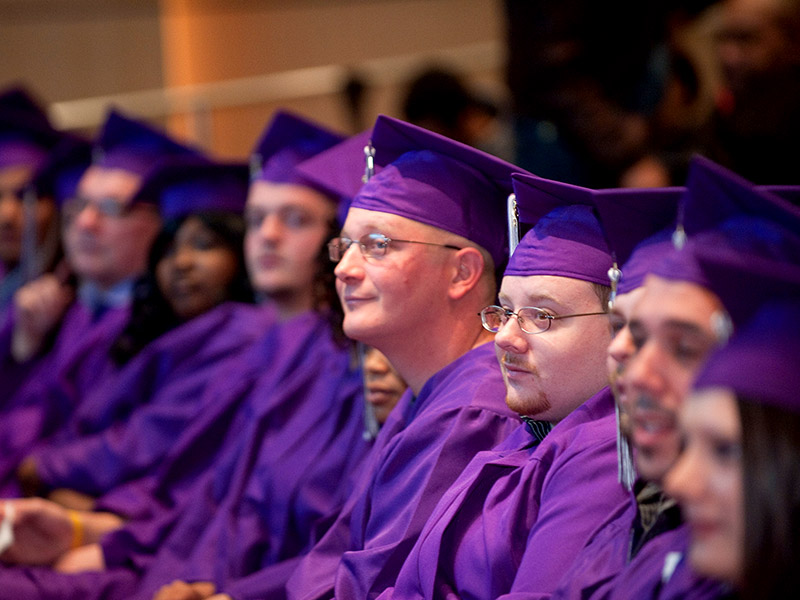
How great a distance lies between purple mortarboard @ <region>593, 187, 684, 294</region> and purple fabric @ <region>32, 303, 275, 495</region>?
221 cm

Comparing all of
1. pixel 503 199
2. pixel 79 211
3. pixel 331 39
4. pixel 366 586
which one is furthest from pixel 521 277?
pixel 331 39

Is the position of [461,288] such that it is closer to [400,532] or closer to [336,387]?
[400,532]

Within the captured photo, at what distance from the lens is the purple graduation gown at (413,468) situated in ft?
6.86

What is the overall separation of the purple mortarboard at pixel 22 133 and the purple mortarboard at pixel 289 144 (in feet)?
6.77

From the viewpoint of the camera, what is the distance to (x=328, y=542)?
245 centimetres

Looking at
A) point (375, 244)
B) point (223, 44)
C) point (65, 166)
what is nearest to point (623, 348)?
point (375, 244)

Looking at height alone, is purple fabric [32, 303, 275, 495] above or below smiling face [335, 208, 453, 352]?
below

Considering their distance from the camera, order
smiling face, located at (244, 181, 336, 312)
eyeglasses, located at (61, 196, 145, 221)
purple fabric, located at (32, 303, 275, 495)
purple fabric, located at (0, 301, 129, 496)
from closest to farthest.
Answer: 1. smiling face, located at (244, 181, 336, 312)
2. purple fabric, located at (32, 303, 275, 495)
3. purple fabric, located at (0, 301, 129, 496)
4. eyeglasses, located at (61, 196, 145, 221)

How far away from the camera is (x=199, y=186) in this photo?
12.6 feet

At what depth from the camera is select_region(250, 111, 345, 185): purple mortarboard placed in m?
3.36

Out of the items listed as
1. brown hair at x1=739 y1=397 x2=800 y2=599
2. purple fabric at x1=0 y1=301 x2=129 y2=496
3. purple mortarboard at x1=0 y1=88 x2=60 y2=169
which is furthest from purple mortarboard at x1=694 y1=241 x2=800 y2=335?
purple mortarboard at x1=0 y1=88 x2=60 y2=169

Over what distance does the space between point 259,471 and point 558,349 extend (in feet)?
4.75

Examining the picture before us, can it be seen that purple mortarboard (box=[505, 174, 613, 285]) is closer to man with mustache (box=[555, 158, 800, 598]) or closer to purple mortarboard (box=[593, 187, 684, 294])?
purple mortarboard (box=[593, 187, 684, 294])

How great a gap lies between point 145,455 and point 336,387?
0.92 metres
